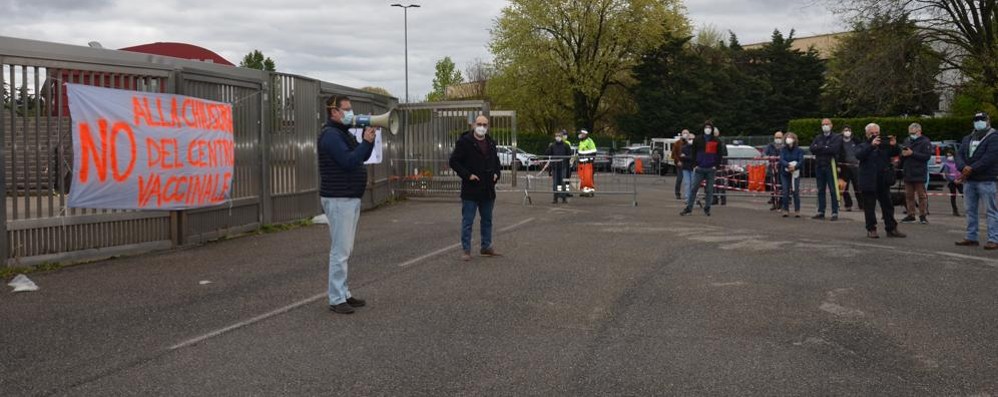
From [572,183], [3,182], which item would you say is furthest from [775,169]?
[3,182]

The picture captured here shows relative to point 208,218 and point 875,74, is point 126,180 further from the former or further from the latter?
point 875,74


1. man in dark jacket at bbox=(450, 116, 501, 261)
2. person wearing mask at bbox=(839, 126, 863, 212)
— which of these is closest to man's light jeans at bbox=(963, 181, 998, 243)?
person wearing mask at bbox=(839, 126, 863, 212)

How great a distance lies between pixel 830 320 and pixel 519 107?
167 ft

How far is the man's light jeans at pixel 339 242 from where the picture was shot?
750 cm

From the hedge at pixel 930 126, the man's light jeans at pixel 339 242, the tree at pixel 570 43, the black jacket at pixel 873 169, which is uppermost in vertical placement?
the tree at pixel 570 43

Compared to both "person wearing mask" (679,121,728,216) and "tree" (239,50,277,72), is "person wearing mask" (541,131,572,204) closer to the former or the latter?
"person wearing mask" (679,121,728,216)

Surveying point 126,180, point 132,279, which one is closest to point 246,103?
point 126,180

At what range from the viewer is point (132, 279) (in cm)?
923

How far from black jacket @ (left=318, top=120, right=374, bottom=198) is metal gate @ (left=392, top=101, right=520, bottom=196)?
43.1 feet

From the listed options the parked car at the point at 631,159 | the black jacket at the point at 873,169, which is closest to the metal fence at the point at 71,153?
the black jacket at the point at 873,169

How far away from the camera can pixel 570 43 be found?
5644 cm

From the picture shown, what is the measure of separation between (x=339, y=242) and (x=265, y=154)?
716 centimetres

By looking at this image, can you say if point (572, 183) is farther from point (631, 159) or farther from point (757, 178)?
point (757, 178)

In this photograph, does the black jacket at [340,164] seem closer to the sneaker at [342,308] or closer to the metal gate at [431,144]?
the sneaker at [342,308]
